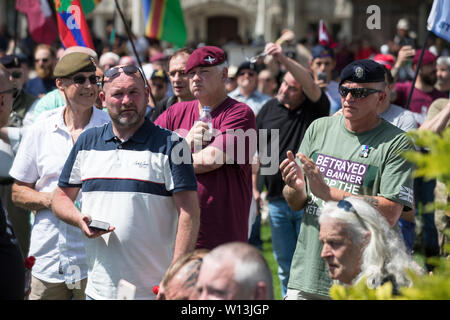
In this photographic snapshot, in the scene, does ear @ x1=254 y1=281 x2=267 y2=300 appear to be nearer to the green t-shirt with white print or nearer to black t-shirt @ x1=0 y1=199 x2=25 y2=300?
black t-shirt @ x1=0 y1=199 x2=25 y2=300

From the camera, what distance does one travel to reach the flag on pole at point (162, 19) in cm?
743

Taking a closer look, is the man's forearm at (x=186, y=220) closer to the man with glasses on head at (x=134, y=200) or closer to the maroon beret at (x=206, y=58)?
the man with glasses on head at (x=134, y=200)

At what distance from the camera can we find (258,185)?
7.05 m

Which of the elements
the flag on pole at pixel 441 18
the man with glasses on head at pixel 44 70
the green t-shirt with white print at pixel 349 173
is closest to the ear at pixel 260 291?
the green t-shirt with white print at pixel 349 173

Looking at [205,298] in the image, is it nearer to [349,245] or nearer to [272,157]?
[349,245]

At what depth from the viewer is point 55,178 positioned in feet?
15.2

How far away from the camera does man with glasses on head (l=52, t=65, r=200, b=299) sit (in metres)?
3.62

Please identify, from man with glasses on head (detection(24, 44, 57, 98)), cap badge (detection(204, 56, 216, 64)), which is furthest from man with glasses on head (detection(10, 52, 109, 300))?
man with glasses on head (detection(24, 44, 57, 98))

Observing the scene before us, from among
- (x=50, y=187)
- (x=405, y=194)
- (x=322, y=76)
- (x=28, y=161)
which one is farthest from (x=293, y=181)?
(x=322, y=76)

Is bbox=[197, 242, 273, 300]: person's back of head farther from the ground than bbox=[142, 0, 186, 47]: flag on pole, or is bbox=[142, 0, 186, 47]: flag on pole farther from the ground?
bbox=[142, 0, 186, 47]: flag on pole

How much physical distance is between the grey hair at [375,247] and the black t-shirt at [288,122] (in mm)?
2743

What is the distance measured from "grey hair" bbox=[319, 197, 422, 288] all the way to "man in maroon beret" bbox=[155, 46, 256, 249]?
3.08 feet

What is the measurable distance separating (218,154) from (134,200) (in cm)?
75

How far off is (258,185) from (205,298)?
14.4 feet
